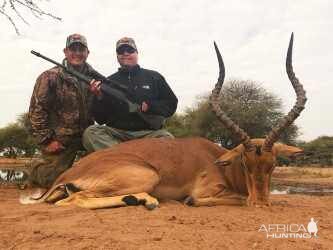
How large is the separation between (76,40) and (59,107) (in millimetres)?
1082

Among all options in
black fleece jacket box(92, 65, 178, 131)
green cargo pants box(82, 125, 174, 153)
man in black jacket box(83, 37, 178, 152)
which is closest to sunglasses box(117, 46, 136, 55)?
man in black jacket box(83, 37, 178, 152)

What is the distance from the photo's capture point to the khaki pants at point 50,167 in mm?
6980

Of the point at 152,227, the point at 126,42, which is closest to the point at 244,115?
the point at 126,42

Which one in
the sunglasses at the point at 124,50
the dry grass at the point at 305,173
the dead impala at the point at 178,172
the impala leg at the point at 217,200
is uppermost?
the sunglasses at the point at 124,50

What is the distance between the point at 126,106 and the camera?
706cm

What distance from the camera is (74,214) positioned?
4.34 meters

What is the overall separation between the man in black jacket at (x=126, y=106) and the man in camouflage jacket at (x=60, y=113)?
309 millimetres

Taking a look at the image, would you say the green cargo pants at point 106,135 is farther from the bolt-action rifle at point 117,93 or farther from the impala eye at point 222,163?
the impala eye at point 222,163

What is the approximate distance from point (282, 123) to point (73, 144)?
132 inches

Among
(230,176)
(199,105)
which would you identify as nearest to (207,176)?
(230,176)

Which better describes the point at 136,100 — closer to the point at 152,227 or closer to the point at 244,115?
the point at 152,227

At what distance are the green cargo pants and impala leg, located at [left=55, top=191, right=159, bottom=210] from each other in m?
1.67

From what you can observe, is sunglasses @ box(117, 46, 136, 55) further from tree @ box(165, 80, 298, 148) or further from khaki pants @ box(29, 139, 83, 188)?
tree @ box(165, 80, 298, 148)

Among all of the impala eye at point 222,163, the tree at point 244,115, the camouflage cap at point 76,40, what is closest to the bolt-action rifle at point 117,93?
the camouflage cap at point 76,40
